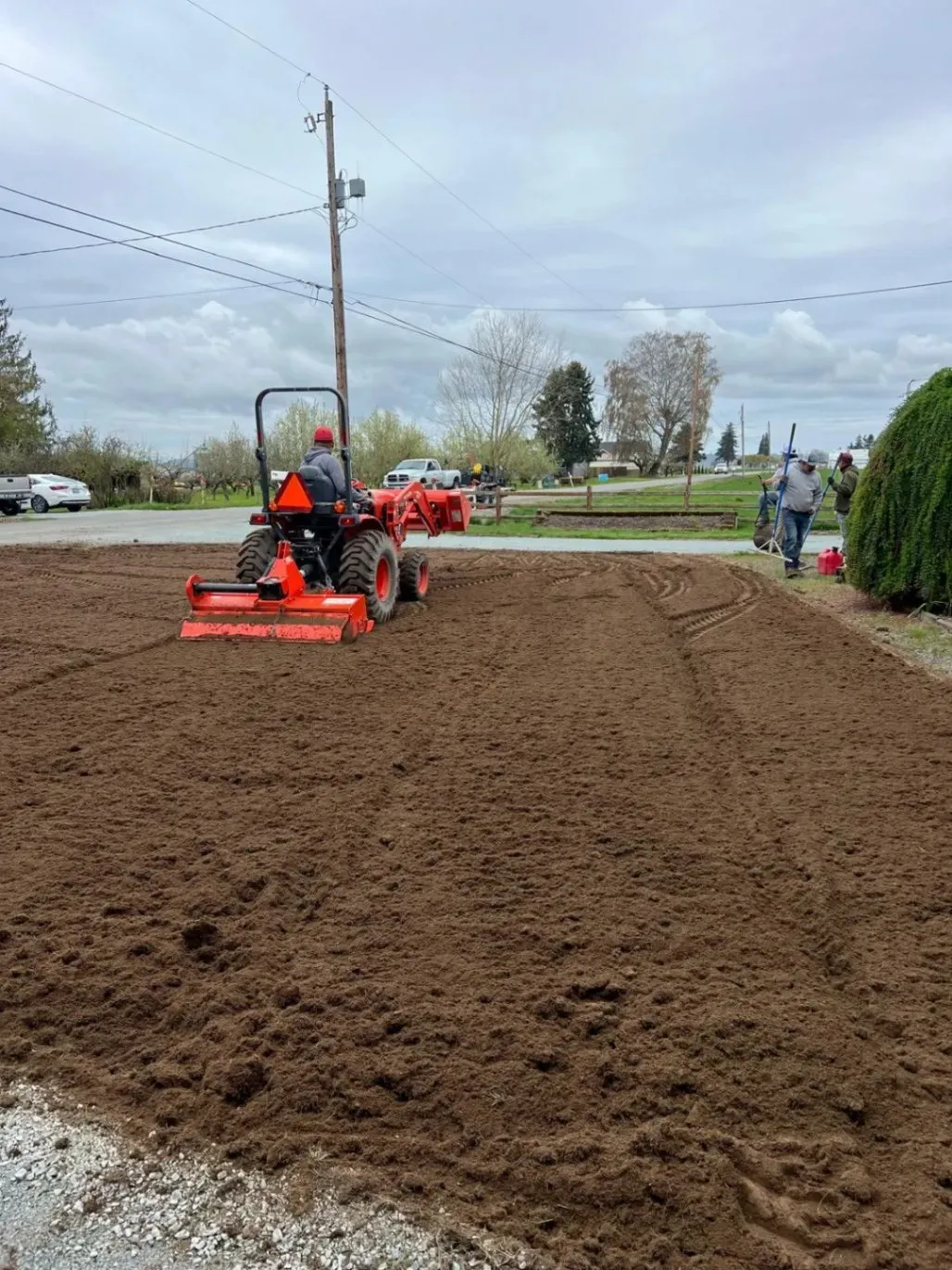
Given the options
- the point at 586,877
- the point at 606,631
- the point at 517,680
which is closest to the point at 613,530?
the point at 606,631

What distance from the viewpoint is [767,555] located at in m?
15.8

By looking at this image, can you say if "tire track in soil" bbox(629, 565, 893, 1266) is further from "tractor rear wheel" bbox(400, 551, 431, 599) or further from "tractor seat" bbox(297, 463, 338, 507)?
"tractor rear wheel" bbox(400, 551, 431, 599)

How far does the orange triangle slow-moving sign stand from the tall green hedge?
6099 millimetres

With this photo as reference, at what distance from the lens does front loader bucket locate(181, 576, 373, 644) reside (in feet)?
26.8

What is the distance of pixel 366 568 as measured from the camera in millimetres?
8633

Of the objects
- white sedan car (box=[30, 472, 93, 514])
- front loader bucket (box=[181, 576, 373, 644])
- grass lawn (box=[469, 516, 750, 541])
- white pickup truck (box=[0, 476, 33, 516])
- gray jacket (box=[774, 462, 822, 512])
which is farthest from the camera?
white sedan car (box=[30, 472, 93, 514])

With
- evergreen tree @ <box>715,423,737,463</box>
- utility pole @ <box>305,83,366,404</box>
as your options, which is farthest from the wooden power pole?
evergreen tree @ <box>715,423,737,463</box>

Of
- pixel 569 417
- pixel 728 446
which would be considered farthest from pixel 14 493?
pixel 728 446

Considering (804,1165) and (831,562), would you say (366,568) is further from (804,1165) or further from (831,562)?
(831,562)

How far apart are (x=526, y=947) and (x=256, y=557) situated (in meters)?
6.71

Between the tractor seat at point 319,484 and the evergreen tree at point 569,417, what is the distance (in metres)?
65.1

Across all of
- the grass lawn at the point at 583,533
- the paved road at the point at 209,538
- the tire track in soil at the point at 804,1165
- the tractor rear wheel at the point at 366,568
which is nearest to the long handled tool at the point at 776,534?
the paved road at the point at 209,538

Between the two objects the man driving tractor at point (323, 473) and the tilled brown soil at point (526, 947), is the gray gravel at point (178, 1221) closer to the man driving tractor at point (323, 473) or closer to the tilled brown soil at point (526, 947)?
the tilled brown soil at point (526, 947)

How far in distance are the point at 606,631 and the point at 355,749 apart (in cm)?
430
